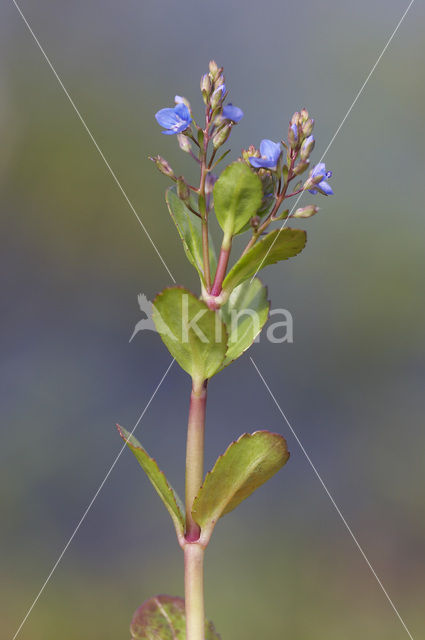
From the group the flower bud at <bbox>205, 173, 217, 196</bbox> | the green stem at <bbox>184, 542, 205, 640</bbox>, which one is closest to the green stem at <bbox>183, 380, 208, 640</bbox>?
the green stem at <bbox>184, 542, 205, 640</bbox>

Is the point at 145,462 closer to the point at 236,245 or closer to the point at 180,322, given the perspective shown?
the point at 180,322

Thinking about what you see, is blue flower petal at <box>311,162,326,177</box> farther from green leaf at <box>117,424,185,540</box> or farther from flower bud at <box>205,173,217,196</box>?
green leaf at <box>117,424,185,540</box>

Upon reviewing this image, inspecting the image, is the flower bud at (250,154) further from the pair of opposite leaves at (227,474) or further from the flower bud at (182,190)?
the pair of opposite leaves at (227,474)

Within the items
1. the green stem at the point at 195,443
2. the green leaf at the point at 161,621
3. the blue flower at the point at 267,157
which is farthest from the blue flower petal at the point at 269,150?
the green leaf at the point at 161,621

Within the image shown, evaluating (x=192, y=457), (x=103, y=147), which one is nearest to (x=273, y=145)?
(x=192, y=457)

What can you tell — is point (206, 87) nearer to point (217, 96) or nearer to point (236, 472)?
point (217, 96)

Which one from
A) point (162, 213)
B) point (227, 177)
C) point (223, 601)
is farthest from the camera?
point (162, 213)

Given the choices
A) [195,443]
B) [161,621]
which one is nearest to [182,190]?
[195,443]
